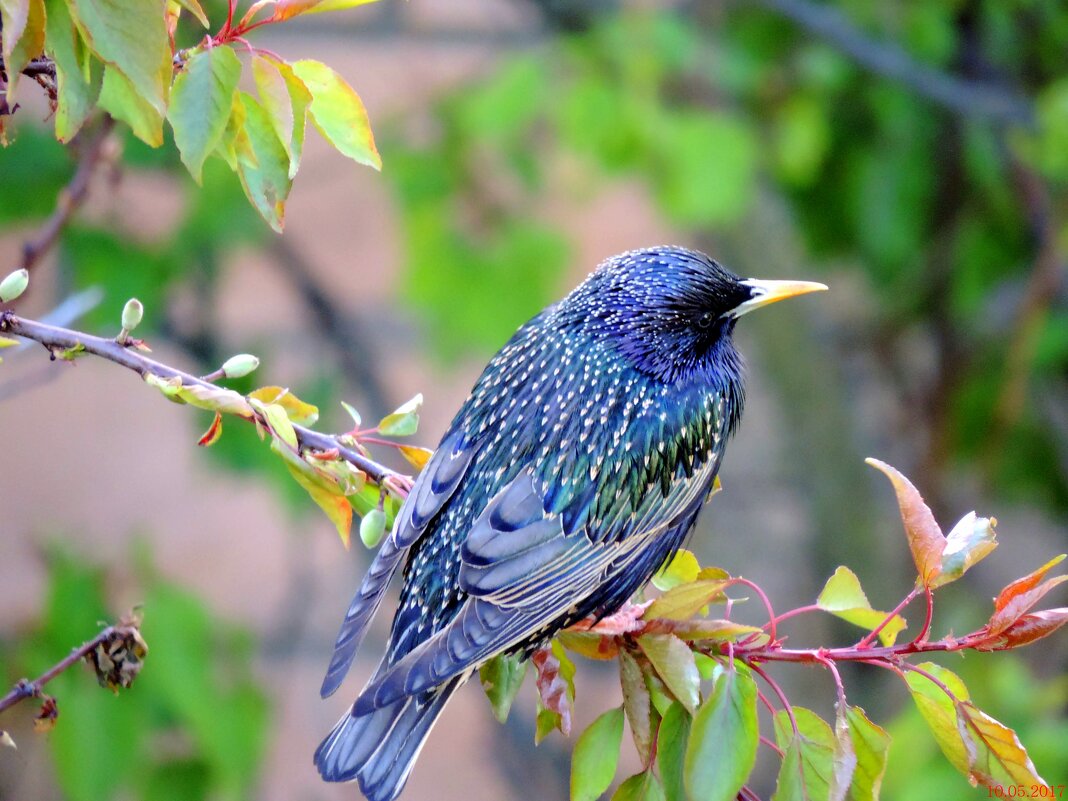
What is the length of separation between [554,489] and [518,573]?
5.1 inches

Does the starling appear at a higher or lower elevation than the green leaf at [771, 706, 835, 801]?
higher

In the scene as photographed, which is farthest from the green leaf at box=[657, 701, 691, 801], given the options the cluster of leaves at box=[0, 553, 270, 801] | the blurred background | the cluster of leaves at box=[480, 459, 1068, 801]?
the cluster of leaves at box=[0, 553, 270, 801]

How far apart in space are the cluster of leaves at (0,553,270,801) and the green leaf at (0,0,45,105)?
1.95 metres

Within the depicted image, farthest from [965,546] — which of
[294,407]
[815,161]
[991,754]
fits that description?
[815,161]

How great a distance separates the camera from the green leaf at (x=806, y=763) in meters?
1.22

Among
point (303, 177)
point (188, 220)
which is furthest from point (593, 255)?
point (188, 220)

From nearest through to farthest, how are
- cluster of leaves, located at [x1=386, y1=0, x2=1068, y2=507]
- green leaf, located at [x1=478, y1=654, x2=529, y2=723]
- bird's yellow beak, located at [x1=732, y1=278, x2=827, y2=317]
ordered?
green leaf, located at [x1=478, y1=654, x2=529, y2=723], bird's yellow beak, located at [x1=732, y1=278, x2=827, y2=317], cluster of leaves, located at [x1=386, y1=0, x2=1068, y2=507]

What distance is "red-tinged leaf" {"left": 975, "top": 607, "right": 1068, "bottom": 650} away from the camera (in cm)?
123

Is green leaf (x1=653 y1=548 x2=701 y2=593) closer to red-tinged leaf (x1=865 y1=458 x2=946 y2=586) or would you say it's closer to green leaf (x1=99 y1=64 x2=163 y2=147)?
red-tinged leaf (x1=865 y1=458 x2=946 y2=586)

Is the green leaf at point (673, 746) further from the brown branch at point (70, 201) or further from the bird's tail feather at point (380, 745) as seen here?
the brown branch at point (70, 201)

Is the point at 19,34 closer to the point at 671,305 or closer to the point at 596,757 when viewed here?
the point at 596,757

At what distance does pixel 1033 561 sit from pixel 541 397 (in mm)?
3293

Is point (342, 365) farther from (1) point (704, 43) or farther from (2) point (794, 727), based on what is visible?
(2) point (794, 727)

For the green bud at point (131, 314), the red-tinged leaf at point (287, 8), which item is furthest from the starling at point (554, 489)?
the red-tinged leaf at point (287, 8)
